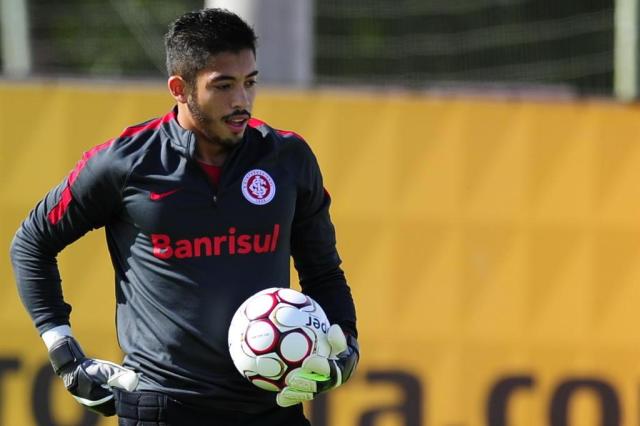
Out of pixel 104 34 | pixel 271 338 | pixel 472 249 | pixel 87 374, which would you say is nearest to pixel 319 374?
pixel 271 338

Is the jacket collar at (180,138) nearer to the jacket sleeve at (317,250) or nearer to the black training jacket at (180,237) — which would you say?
the black training jacket at (180,237)

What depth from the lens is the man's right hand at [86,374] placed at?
156 inches

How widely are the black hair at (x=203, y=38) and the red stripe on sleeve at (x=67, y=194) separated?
1.08 ft

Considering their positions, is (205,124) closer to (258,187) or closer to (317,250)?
(258,187)

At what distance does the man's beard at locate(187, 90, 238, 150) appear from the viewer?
3.97 metres

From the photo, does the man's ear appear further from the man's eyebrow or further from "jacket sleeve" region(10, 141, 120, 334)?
"jacket sleeve" region(10, 141, 120, 334)

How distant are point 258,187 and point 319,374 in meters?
0.59

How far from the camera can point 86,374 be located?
13.0 feet

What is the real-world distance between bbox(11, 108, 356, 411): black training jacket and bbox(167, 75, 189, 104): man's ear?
6 cm

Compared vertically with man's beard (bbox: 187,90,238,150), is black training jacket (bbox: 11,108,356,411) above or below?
below

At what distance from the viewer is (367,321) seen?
21.8ft

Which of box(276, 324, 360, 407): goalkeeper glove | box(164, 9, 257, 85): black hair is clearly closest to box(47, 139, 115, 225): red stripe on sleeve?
box(164, 9, 257, 85): black hair

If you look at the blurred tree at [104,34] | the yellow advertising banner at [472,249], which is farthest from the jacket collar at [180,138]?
the blurred tree at [104,34]

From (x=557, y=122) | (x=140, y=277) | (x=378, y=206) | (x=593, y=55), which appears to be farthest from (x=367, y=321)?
(x=593, y=55)
